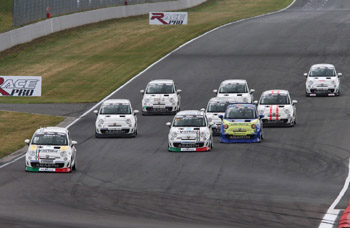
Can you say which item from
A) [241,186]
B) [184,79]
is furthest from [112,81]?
[241,186]

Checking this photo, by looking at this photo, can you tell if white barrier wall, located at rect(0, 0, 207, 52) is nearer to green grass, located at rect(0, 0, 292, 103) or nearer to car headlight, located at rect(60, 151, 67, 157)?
green grass, located at rect(0, 0, 292, 103)

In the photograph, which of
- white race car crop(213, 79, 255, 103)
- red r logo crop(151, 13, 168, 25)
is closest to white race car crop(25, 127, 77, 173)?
white race car crop(213, 79, 255, 103)

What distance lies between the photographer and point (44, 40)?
76000mm

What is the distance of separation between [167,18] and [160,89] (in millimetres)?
35898

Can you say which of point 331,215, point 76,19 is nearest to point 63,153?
point 331,215

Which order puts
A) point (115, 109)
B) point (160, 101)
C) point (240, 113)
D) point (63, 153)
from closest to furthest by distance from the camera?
1. point (63, 153)
2. point (240, 113)
3. point (115, 109)
4. point (160, 101)

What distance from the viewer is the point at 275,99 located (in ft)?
141

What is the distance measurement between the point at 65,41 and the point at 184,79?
21398mm

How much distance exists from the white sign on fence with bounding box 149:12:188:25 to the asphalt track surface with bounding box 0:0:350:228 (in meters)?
23.1

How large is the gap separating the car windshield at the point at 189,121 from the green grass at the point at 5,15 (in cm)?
3818

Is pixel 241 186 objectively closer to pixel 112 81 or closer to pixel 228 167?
pixel 228 167

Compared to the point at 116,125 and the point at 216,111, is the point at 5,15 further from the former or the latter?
the point at 216,111

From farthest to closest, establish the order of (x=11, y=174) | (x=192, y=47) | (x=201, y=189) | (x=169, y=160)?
1. (x=192, y=47)
2. (x=169, y=160)
3. (x=11, y=174)
4. (x=201, y=189)

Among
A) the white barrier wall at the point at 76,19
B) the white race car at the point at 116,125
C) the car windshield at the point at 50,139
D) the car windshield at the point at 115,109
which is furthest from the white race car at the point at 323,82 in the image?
the white barrier wall at the point at 76,19
